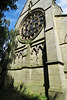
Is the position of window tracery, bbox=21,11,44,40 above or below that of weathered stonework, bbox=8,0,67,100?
above

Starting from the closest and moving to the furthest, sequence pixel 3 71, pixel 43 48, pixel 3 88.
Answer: pixel 43 48 → pixel 3 88 → pixel 3 71

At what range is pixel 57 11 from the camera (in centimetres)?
851

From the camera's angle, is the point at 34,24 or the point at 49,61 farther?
the point at 34,24

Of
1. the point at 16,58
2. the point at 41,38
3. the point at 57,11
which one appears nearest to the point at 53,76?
the point at 41,38

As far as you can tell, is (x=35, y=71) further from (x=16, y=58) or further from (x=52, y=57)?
(x=16, y=58)

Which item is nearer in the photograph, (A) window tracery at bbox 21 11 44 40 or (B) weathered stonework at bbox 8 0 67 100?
(B) weathered stonework at bbox 8 0 67 100

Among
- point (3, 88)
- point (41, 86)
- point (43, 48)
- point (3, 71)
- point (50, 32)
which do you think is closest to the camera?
point (41, 86)

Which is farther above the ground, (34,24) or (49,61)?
(34,24)

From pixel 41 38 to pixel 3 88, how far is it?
7.66 metres

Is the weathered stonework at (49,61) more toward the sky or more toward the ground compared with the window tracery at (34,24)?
more toward the ground

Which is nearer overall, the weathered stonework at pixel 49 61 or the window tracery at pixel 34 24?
the weathered stonework at pixel 49 61

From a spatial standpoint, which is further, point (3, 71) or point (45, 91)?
point (3, 71)

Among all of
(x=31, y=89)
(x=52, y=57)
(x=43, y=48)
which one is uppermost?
Answer: (x=43, y=48)

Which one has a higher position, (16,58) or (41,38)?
(41,38)
